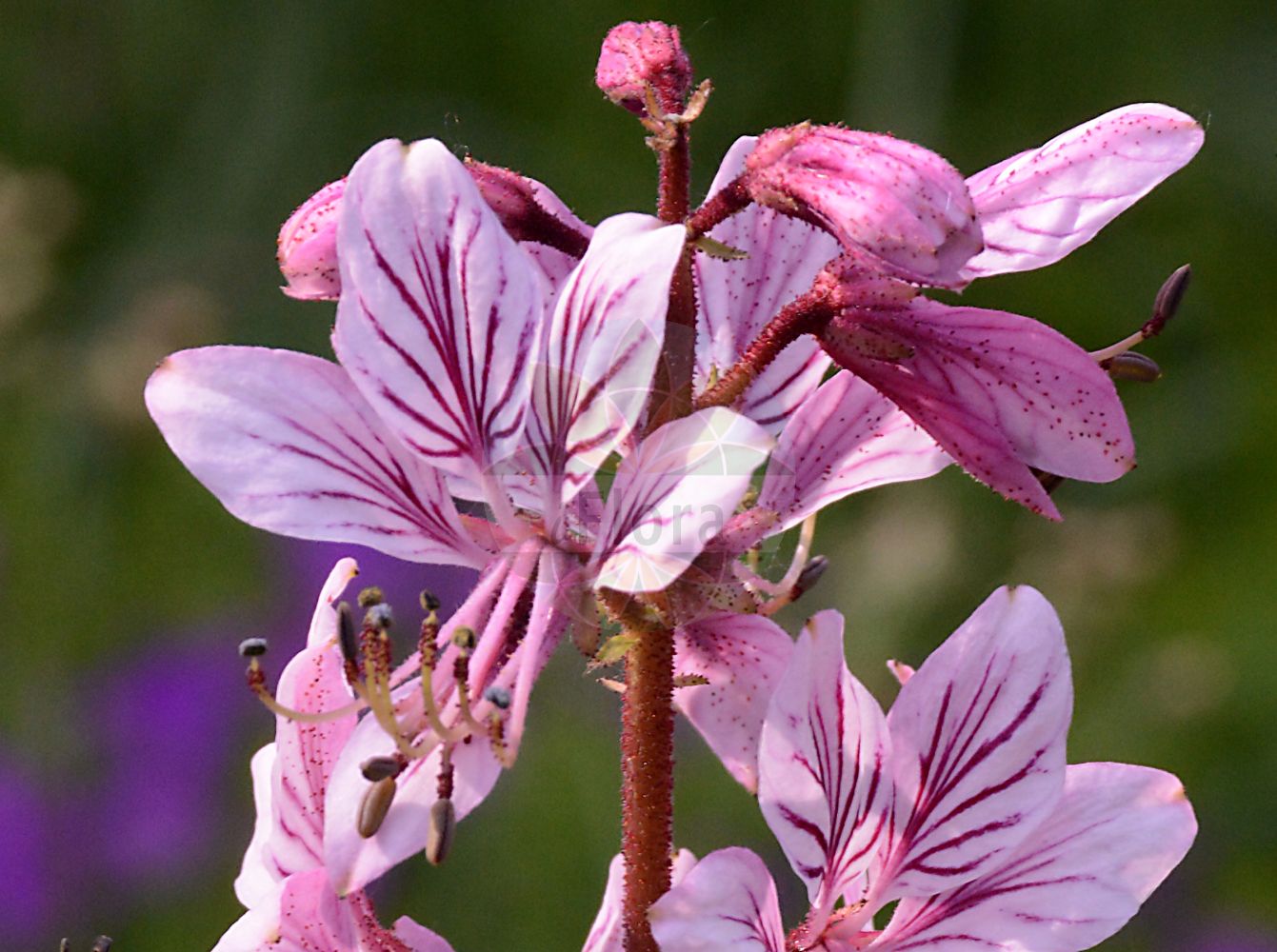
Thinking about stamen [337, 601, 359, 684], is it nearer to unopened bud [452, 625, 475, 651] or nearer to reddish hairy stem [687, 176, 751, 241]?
unopened bud [452, 625, 475, 651]

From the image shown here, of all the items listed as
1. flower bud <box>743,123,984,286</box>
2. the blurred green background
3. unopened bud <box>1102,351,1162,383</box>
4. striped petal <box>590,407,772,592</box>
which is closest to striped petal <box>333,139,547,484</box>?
striped petal <box>590,407,772,592</box>

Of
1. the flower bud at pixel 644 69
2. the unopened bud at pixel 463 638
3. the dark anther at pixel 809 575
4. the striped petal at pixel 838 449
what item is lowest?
the dark anther at pixel 809 575

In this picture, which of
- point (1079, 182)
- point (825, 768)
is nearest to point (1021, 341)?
point (1079, 182)

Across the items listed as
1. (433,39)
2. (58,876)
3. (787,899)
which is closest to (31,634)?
(58,876)

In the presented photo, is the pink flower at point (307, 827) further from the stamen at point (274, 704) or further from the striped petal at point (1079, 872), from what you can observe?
the striped petal at point (1079, 872)

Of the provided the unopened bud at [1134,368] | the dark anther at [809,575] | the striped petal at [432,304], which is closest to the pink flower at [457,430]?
the striped petal at [432,304]
